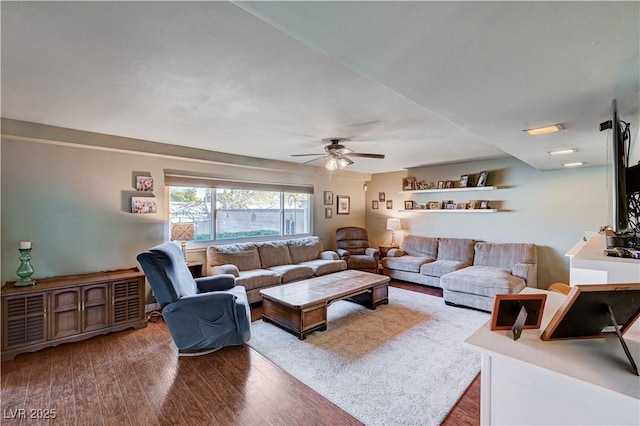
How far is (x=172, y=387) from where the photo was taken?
221 centimetres

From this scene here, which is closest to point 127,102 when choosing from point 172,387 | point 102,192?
point 102,192

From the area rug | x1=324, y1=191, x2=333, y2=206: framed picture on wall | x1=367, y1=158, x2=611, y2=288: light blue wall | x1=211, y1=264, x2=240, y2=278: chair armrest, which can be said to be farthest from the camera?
x1=324, y1=191, x2=333, y2=206: framed picture on wall

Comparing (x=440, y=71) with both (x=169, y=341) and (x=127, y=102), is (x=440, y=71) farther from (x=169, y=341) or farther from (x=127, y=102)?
(x=169, y=341)

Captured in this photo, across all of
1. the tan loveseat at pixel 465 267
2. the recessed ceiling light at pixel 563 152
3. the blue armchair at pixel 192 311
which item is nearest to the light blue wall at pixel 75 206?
the blue armchair at pixel 192 311

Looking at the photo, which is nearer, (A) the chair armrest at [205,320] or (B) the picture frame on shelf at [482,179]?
(A) the chair armrest at [205,320]

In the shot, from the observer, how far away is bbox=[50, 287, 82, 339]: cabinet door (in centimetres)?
286

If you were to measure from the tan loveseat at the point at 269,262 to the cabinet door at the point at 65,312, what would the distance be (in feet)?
5.08

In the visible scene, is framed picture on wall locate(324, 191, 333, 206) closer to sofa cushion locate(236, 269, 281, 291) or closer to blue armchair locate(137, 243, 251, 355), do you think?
sofa cushion locate(236, 269, 281, 291)

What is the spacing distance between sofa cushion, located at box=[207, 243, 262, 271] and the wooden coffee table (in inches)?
42.3

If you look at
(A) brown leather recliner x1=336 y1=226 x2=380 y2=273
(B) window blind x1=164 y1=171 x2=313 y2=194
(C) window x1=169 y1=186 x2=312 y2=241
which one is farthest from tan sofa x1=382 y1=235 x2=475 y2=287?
(B) window blind x1=164 y1=171 x2=313 y2=194

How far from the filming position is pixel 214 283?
3424mm

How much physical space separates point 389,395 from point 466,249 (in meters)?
3.92

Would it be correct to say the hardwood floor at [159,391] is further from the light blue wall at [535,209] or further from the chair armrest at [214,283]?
the light blue wall at [535,209]

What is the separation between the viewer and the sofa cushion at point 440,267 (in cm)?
479
